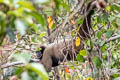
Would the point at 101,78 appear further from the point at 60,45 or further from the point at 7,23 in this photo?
the point at 7,23

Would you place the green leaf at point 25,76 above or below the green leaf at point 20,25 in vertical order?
below

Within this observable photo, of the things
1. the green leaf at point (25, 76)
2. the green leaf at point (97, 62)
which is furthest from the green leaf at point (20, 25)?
the green leaf at point (97, 62)

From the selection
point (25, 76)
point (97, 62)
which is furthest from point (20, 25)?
point (97, 62)

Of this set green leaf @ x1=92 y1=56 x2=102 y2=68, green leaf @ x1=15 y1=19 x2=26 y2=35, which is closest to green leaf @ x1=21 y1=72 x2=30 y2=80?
green leaf @ x1=15 y1=19 x2=26 y2=35

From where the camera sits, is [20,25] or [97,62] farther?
[97,62]

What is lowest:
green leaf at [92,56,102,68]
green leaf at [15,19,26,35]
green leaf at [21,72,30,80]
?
green leaf at [92,56,102,68]

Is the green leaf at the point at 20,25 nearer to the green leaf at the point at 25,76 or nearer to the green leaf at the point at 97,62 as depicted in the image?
the green leaf at the point at 25,76

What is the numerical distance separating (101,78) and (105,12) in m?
0.65

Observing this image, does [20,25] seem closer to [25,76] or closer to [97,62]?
[25,76]

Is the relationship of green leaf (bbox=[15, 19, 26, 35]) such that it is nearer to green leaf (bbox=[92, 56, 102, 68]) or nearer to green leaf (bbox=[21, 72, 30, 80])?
green leaf (bbox=[21, 72, 30, 80])

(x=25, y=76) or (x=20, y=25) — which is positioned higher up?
(x=20, y=25)

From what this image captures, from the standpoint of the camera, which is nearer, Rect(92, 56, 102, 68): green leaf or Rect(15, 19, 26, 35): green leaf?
Rect(15, 19, 26, 35): green leaf

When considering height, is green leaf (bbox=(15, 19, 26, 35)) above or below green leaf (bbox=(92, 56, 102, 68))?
above

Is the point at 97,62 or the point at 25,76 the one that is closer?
the point at 25,76
